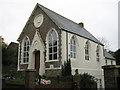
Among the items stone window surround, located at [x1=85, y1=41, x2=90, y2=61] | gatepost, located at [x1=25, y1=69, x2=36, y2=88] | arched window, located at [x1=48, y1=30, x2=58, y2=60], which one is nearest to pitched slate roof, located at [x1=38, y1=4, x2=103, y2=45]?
stone window surround, located at [x1=85, y1=41, x2=90, y2=61]

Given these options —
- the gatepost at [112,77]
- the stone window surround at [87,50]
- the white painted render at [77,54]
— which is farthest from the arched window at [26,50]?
the gatepost at [112,77]

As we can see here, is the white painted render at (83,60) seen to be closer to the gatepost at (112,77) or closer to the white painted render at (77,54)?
the white painted render at (77,54)

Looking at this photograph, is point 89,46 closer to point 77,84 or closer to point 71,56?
point 71,56

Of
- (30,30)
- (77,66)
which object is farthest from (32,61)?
(77,66)

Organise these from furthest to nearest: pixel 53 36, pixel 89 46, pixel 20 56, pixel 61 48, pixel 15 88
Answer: pixel 89 46
pixel 20 56
pixel 53 36
pixel 61 48
pixel 15 88

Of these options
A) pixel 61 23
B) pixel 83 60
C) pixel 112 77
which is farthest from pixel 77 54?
pixel 112 77

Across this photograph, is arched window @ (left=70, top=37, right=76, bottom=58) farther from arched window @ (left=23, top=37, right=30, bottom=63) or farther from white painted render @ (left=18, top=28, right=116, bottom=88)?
arched window @ (left=23, top=37, right=30, bottom=63)

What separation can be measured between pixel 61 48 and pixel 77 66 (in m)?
3.87

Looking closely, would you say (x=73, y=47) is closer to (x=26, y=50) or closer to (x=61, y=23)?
(x=61, y=23)

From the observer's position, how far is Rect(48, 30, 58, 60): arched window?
65.5ft

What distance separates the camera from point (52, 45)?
20344mm

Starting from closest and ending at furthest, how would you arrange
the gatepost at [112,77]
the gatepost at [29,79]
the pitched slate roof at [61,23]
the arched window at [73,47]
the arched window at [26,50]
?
the gatepost at [112,77], the gatepost at [29,79], the pitched slate roof at [61,23], the arched window at [73,47], the arched window at [26,50]

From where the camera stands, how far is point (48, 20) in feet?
69.5

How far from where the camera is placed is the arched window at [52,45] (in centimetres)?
1995
